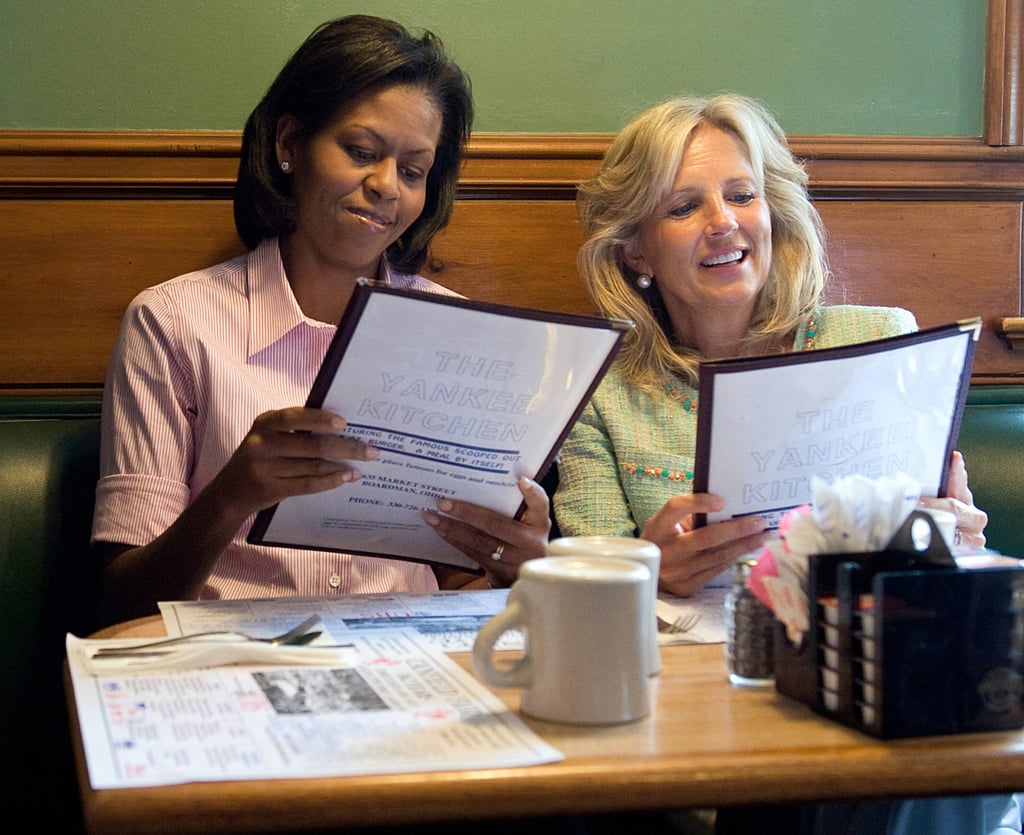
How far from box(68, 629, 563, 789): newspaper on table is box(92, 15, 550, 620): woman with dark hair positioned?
372 mm

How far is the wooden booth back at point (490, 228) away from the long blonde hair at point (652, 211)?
0.14 meters

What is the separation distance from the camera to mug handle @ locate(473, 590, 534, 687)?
864 mm

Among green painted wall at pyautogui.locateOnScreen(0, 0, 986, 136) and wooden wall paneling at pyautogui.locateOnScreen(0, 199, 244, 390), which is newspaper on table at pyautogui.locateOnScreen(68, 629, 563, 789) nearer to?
wooden wall paneling at pyautogui.locateOnScreen(0, 199, 244, 390)

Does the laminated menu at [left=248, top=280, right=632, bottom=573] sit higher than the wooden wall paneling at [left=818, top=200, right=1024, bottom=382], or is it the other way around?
the wooden wall paneling at [left=818, top=200, right=1024, bottom=382]

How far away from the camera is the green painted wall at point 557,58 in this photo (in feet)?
6.19

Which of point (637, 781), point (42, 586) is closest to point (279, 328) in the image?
point (42, 586)

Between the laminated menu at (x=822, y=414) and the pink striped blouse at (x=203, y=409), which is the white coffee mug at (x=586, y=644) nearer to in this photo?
the laminated menu at (x=822, y=414)

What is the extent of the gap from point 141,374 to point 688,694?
94 cm

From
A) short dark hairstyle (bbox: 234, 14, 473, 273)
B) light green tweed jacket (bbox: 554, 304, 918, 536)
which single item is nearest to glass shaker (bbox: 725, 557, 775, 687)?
light green tweed jacket (bbox: 554, 304, 918, 536)

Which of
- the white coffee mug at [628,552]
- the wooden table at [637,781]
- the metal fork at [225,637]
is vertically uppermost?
the white coffee mug at [628,552]

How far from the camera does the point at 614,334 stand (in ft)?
4.01

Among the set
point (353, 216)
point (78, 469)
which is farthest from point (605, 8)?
point (78, 469)

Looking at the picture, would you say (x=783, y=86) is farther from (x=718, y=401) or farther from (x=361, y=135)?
(x=718, y=401)

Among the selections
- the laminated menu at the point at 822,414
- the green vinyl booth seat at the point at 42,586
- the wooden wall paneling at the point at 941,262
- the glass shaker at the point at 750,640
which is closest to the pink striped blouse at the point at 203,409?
the green vinyl booth seat at the point at 42,586
